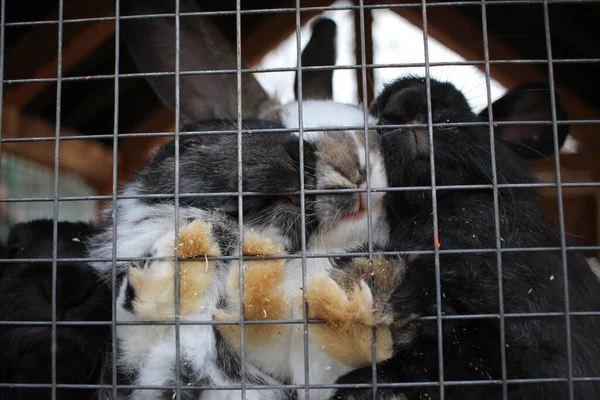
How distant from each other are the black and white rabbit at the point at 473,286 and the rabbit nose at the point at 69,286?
909mm

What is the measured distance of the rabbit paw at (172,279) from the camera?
4.95 ft

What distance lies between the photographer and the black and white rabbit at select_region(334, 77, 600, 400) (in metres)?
1.42

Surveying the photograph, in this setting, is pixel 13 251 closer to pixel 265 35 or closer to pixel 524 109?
pixel 524 109

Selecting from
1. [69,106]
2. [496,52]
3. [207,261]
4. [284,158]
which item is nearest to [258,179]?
[284,158]

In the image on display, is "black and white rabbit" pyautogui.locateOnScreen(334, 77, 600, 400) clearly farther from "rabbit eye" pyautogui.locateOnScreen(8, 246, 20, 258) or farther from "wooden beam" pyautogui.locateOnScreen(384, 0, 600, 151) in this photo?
"wooden beam" pyautogui.locateOnScreen(384, 0, 600, 151)

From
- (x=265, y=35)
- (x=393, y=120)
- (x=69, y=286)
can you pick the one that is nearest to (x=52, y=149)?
(x=265, y=35)

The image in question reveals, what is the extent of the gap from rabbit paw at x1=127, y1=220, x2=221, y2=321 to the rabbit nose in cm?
44

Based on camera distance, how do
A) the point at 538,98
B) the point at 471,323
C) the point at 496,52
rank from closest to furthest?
the point at 471,323, the point at 538,98, the point at 496,52

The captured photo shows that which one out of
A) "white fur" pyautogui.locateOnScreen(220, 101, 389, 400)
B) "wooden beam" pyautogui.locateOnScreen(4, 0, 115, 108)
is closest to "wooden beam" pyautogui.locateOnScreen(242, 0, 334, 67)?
"wooden beam" pyautogui.locateOnScreen(4, 0, 115, 108)

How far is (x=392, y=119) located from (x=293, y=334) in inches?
27.0

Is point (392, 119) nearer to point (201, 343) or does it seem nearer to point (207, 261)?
point (207, 261)

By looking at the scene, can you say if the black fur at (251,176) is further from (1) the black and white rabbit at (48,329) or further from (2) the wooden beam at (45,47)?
(2) the wooden beam at (45,47)

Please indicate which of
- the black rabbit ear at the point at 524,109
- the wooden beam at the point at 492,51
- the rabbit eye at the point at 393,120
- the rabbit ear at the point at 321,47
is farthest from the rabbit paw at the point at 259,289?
the wooden beam at the point at 492,51

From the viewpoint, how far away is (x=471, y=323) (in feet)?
4.72
